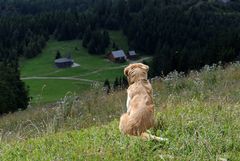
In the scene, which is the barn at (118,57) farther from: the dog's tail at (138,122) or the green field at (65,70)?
the dog's tail at (138,122)

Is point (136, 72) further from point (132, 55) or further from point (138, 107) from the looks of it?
point (132, 55)

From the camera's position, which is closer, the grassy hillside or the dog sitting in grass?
the grassy hillside

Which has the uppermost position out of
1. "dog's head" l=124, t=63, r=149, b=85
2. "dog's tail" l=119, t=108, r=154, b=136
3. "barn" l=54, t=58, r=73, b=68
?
"dog's head" l=124, t=63, r=149, b=85

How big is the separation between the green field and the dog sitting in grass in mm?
65987

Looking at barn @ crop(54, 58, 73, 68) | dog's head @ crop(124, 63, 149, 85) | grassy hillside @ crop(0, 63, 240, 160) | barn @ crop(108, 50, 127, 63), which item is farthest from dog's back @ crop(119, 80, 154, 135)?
barn @ crop(108, 50, 127, 63)

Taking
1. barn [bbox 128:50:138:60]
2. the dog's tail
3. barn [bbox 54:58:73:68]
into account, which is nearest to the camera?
the dog's tail

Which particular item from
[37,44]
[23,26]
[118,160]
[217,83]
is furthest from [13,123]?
[23,26]

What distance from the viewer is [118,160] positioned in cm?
568

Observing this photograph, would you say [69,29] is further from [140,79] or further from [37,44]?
[140,79]

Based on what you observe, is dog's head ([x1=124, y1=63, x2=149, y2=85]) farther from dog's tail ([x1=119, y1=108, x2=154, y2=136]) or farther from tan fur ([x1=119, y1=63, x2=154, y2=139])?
dog's tail ([x1=119, y1=108, x2=154, y2=136])

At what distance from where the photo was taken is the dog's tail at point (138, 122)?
6.48 meters

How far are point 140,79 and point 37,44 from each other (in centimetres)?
9906

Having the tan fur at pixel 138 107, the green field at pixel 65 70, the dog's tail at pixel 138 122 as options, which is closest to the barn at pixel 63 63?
the green field at pixel 65 70

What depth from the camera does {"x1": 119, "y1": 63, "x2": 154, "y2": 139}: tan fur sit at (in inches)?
256
